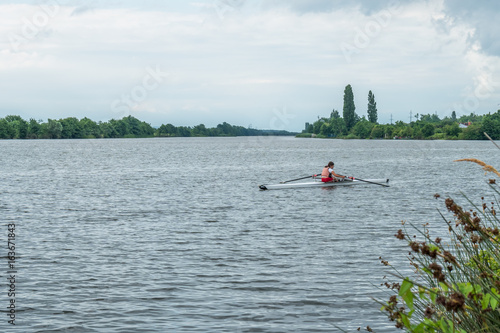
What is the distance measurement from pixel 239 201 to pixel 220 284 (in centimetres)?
1940

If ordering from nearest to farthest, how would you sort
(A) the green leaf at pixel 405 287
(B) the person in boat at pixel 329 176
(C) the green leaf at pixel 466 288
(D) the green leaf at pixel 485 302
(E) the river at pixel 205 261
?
(A) the green leaf at pixel 405 287
(C) the green leaf at pixel 466 288
(D) the green leaf at pixel 485 302
(E) the river at pixel 205 261
(B) the person in boat at pixel 329 176

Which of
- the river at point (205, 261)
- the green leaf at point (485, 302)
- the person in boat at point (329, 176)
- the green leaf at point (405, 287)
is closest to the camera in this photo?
the green leaf at point (405, 287)

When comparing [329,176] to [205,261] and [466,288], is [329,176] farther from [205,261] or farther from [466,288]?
[466,288]

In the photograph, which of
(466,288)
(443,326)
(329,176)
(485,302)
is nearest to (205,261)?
(443,326)

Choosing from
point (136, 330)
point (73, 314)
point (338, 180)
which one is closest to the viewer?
point (136, 330)

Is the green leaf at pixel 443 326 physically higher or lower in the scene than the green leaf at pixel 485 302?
lower

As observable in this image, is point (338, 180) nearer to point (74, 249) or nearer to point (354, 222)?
point (354, 222)

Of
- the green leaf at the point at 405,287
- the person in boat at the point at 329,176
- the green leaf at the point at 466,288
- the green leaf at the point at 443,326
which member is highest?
the green leaf at the point at 405,287

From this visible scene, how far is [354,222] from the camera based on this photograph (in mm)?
25078

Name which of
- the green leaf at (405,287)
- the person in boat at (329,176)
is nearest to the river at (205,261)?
the person in boat at (329,176)

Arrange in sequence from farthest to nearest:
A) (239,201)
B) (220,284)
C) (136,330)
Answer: (239,201), (220,284), (136,330)

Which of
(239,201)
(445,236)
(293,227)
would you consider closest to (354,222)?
(293,227)

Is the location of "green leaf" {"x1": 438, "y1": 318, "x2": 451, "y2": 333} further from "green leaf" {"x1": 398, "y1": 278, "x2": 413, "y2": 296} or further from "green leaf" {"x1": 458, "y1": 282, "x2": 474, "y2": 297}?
"green leaf" {"x1": 398, "y1": 278, "x2": 413, "y2": 296}

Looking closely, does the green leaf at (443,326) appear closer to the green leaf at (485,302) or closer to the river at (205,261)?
the green leaf at (485,302)
